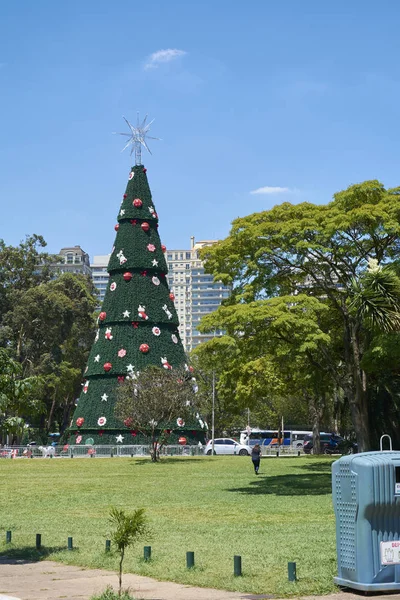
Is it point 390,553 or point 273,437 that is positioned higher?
point 273,437

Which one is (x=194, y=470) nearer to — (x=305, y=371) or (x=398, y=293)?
(x=305, y=371)

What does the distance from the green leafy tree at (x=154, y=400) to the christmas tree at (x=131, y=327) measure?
→ 5.29m

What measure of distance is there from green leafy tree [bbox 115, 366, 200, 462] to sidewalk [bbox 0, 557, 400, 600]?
38.0 m

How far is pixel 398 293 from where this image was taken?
2283cm

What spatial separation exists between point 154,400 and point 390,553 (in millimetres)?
42395

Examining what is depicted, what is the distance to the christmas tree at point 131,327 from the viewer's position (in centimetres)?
6194

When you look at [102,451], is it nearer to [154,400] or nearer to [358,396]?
[154,400]

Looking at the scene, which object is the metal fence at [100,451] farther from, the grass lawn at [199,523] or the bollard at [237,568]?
the bollard at [237,568]

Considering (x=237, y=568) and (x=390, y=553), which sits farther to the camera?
(x=237, y=568)

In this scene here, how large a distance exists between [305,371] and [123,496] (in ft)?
41.9

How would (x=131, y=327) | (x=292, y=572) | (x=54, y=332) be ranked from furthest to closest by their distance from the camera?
(x=54, y=332) < (x=131, y=327) < (x=292, y=572)

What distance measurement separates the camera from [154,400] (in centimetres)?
5238

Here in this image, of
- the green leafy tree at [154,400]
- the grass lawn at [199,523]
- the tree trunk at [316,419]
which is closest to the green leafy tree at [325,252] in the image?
the grass lawn at [199,523]

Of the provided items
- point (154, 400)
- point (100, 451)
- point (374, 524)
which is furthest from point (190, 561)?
point (100, 451)
